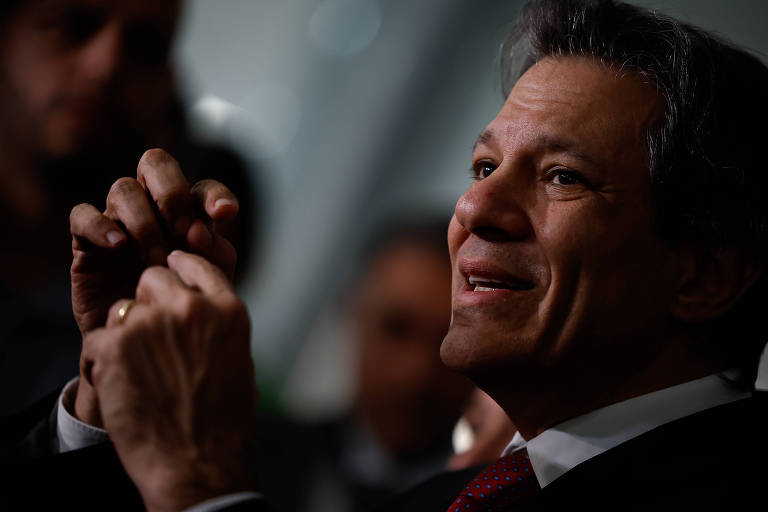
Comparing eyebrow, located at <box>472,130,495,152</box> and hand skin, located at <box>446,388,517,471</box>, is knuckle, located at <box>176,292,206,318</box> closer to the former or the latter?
eyebrow, located at <box>472,130,495,152</box>

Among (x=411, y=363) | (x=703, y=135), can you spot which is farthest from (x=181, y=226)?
(x=411, y=363)

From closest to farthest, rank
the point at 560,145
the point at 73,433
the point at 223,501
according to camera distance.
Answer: the point at 223,501 → the point at 73,433 → the point at 560,145

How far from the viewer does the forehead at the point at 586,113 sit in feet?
4.25

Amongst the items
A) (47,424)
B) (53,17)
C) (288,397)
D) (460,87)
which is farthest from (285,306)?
(47,424)

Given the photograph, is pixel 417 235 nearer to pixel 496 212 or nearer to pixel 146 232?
pixel 496 212

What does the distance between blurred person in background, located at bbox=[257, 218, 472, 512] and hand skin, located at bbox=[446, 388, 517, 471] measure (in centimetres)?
60

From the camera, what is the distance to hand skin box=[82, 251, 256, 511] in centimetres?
86

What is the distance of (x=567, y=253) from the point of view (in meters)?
1.27

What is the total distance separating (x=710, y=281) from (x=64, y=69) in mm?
1494

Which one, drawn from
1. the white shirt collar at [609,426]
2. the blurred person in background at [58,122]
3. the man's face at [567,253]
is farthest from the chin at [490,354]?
the blurred person in background at [58,122]

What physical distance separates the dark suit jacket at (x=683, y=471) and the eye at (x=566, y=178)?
0.41 m

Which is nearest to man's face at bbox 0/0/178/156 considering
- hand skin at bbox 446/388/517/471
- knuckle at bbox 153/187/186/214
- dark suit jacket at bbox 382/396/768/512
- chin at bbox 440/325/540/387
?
knuckle at bbox 153/187/186/214

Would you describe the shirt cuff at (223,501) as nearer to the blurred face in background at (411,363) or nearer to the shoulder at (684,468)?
the shoulder at (684,468)

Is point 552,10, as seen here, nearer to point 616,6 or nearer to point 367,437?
point 616,6
